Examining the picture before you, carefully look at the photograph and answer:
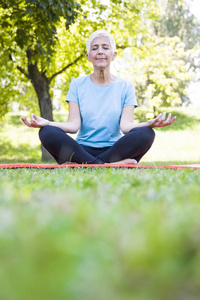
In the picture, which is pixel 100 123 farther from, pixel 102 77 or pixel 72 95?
pixel 102 77

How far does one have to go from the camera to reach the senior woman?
431cm

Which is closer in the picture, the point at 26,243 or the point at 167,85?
the point at 26,243

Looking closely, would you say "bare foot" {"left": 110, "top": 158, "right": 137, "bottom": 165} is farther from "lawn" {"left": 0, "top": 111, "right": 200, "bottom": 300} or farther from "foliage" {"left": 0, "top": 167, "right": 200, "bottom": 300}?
"foliage" {"left": 0, "top": 167, "right": 200, "bottom": 300}

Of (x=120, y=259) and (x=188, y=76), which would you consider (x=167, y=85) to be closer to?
(x=188, y=76)

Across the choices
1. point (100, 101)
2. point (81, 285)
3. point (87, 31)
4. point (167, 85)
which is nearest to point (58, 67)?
point (87, 31)

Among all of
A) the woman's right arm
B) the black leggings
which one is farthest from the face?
the black leggings

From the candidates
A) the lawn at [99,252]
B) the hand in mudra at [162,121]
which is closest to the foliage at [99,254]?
the lawn at [99,252]

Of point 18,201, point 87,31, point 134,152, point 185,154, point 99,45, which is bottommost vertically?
point 185,154

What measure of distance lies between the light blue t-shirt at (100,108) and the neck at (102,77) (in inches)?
2.7

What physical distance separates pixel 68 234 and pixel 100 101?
4.08 meters

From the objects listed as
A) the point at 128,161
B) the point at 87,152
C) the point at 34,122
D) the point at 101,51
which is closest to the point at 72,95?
the point at 101,51

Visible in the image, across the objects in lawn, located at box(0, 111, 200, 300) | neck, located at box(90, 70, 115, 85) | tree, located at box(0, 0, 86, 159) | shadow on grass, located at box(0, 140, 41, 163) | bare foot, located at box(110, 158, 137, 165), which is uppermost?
tree, located at box(0, 0, 86, 159)

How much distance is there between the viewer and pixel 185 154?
1329 centimetres

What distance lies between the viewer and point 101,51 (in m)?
4.64
